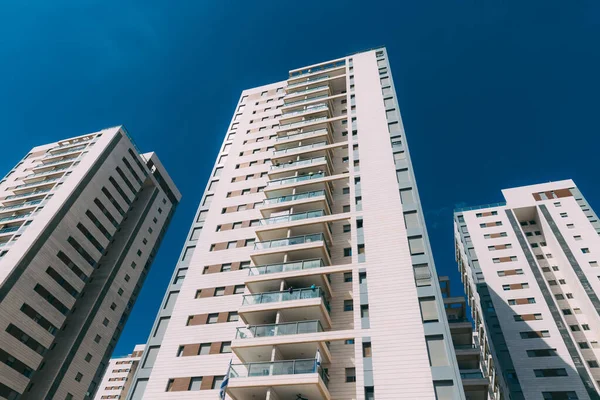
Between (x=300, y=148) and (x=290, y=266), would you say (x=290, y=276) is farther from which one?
(x=300, y=148)

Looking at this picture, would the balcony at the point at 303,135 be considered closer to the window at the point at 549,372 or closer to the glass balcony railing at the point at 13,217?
the glass balcony railing at the point at 13,217

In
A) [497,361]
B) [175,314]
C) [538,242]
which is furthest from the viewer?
[538,242]

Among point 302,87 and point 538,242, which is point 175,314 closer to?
point 302,87

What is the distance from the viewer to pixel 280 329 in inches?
901

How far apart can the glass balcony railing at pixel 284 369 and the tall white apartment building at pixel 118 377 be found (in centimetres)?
8503

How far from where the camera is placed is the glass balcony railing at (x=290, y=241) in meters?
27.9

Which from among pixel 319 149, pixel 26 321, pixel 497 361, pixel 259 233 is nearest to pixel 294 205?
Result: pixel 259 233

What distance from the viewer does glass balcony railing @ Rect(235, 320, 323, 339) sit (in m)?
22.5

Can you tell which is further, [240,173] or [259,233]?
[240,173]

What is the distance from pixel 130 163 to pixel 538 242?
68.5 meters

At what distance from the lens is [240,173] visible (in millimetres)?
40219

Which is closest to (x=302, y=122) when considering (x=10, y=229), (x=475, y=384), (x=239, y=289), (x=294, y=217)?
(x=294, y=217)

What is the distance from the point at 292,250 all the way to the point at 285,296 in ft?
12.9

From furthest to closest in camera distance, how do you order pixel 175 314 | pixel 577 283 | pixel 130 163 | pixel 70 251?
1. pixel 130 163
2. pixel 577 283
3. pixel 70 251
4. pixel 175 314
